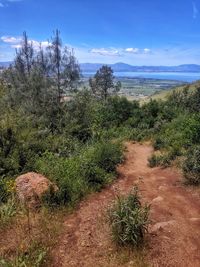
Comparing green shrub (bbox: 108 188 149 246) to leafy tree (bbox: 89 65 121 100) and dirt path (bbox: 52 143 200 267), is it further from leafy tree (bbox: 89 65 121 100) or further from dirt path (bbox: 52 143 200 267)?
leafy tree (bbox: 89 65 121 100)

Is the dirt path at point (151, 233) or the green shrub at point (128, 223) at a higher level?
the green shrub at point (128, 223)

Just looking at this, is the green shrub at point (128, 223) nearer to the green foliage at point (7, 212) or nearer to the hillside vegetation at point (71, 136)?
the hillside vegetation at point (71, 136)

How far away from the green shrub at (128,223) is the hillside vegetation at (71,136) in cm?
126

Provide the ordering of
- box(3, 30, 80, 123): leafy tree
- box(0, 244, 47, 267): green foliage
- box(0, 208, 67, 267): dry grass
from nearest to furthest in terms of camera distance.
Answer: box(0, 244, 47, 267): green foliage
box(0, 208, 67, 267): dry grass
box(3, 30, 80, 123): leafy tree

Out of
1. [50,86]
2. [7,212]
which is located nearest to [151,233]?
[7,212]

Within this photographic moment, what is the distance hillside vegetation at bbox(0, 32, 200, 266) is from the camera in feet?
26.6

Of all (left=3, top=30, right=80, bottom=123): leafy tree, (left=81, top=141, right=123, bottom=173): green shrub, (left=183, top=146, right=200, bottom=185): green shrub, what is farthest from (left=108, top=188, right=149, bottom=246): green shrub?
(left=3, top=30, right=80, bottom=123): leafy tree

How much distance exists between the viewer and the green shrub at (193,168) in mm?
9864

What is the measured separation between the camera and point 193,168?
10.2 metres

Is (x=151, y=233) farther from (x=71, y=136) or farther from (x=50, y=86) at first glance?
(x=50, y=86)

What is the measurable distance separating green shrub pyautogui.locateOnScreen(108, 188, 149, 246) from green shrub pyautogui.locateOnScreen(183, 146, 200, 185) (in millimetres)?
4003

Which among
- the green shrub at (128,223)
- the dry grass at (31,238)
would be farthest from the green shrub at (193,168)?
the dry grass at (31,238)

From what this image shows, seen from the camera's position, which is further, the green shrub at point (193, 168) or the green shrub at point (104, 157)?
the green shrub at point (104, 157)

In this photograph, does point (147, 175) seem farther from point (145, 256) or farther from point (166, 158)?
point (145, 256)
